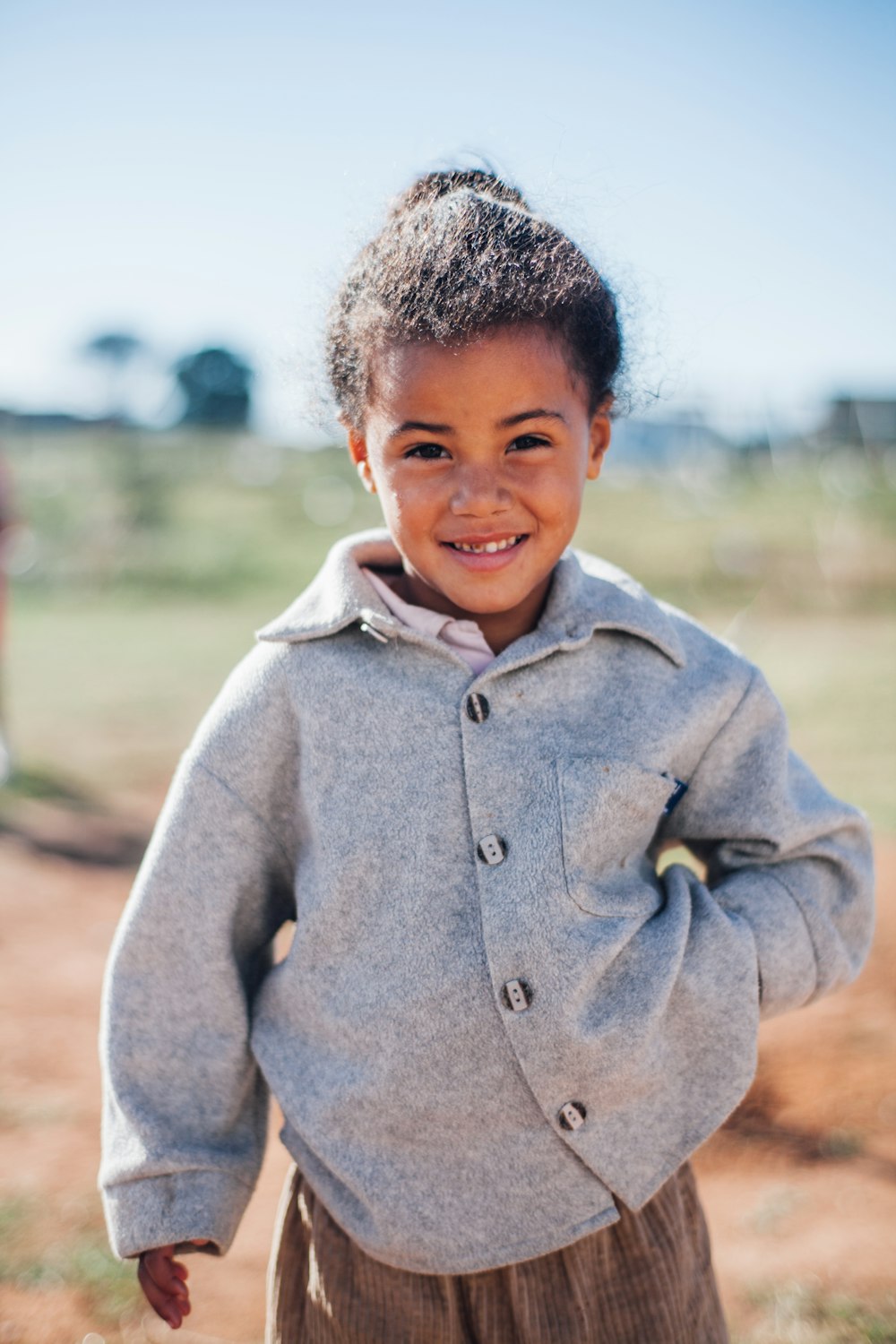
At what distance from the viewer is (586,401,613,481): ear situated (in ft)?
5.01

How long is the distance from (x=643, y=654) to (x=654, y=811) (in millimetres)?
200

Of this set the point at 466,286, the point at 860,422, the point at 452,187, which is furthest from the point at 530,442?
the point at 860,422

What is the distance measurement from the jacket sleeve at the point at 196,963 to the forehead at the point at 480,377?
39 cm

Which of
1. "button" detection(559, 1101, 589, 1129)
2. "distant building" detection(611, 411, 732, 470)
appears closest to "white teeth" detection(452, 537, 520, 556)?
"button" detection(559, 1101, 589, 1129)

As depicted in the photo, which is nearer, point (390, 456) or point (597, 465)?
point (390, 456)

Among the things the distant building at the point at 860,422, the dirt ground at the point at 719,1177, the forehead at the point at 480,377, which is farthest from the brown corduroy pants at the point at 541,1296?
the distant building at the point at 860,422

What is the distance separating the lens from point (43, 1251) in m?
2.27

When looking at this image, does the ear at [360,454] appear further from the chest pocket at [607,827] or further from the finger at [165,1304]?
the finger at [165,1304]

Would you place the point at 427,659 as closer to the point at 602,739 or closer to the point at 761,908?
the point at 602,739

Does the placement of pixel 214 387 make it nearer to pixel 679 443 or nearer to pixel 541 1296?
pixel 679 443

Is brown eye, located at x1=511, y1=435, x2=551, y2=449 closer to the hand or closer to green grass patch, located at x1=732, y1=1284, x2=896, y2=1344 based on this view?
the hand

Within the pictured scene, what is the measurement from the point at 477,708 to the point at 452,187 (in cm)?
71

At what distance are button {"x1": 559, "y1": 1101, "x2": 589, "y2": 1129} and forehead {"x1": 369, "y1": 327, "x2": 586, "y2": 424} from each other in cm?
80

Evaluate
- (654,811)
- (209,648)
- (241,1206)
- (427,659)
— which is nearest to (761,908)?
(654,811)
